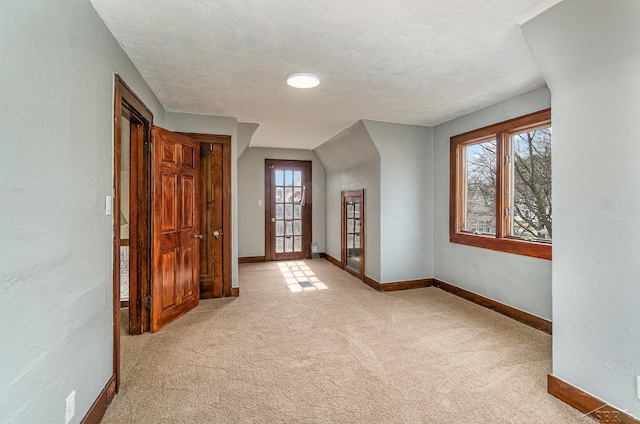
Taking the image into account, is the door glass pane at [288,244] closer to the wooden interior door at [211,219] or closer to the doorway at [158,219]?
the wooden interior door at [211,219]

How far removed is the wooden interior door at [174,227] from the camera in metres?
3.02

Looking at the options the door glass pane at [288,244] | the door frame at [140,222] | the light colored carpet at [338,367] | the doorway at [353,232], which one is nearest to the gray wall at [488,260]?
the light colored carpet at [338,367]

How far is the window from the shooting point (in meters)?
3.13

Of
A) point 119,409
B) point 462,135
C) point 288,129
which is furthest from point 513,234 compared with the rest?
point 119,409

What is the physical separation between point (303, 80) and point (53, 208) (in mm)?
2093

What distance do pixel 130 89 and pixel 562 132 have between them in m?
3.15

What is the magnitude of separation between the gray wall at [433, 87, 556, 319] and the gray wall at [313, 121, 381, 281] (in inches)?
36.1

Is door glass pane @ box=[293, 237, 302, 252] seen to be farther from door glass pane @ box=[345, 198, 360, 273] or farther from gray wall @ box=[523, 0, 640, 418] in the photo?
gray wall @ box=[523, 0, 640, 418]

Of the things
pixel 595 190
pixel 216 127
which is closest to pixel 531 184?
pixel 595 190

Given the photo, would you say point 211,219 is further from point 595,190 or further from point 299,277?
point 595,190

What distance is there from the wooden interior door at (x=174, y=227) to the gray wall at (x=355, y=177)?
2.34 metres

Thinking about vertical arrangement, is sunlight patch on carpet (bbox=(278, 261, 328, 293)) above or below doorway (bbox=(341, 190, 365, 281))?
below

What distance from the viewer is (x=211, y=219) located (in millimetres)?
4062

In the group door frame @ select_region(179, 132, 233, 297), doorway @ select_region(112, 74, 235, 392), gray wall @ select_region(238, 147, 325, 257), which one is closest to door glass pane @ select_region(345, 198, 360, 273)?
gray wall @ select_region(238, 147, 325, 257)
